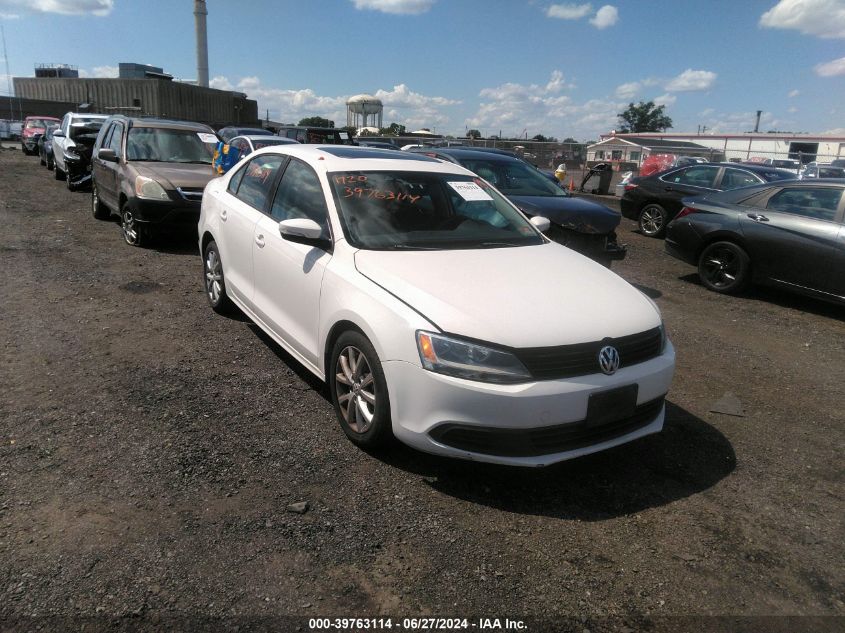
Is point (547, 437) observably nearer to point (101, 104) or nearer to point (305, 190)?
point (305, 190)

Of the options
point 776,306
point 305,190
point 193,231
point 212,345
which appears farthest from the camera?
point 193,231

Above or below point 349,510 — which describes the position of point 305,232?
above

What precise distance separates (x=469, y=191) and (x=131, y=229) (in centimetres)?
A: 615

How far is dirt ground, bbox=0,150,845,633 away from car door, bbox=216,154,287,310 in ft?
1.96

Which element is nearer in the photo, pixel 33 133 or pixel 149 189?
pixel 149 189

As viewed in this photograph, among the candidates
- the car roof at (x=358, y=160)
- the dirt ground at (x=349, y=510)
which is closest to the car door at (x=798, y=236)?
the dirt ground at (x=349, y=510)

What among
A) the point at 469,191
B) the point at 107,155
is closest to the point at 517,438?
the point at 469,191

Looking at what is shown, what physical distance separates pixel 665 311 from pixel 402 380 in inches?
195

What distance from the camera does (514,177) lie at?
8.50 metres

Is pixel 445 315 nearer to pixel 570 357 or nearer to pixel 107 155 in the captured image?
pixel 570 357

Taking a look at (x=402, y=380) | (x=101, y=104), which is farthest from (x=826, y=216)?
(x=101, y=104)

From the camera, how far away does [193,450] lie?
3516 mm

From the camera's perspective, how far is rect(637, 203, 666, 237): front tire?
12.1 metres

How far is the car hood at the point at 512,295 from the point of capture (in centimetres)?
305
